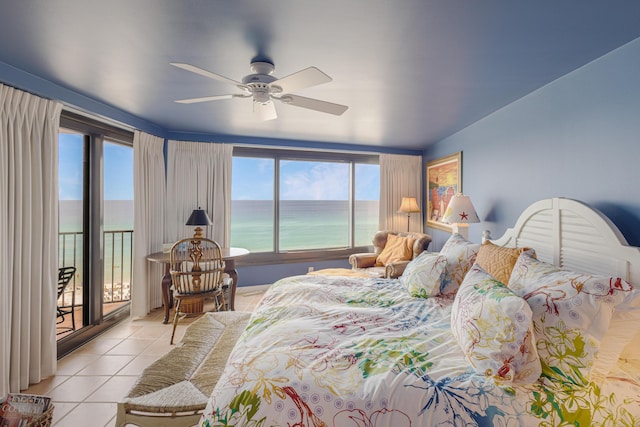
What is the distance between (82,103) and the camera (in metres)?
2.62

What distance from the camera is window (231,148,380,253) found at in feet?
15.0

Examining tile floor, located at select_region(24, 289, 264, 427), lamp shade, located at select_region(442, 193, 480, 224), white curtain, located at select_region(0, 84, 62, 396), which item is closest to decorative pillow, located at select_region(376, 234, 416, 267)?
lamp shade, located at select_region(442, 193, 480, 224)

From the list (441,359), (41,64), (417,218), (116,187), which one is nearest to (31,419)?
(441,359)

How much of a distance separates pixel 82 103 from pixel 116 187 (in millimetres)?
1472

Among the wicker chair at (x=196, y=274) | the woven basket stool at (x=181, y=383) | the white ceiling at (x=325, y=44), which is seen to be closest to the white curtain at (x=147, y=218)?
the wicker chair at (x=196, y=274)

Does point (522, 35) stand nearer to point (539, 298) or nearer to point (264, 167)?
point (539, 298)

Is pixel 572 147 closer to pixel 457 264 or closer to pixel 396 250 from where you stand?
pixel 457 264

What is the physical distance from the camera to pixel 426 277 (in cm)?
219

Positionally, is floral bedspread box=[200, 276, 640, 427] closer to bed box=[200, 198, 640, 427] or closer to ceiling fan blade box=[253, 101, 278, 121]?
bed box=[200, 198, 640, 427]

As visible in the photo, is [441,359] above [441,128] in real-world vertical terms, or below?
below

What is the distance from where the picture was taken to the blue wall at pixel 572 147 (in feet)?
5.83

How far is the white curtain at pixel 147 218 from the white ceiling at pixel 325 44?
0.88 metres

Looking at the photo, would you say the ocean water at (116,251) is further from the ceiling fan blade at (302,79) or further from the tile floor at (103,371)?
the ceiling fan blade at (302,79)

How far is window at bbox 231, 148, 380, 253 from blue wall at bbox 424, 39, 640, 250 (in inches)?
81.3
